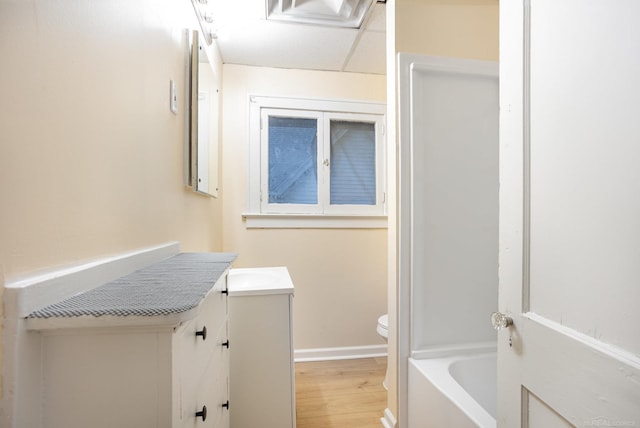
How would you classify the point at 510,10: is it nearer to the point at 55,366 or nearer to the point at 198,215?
the point at 55,366

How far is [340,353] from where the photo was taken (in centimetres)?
231

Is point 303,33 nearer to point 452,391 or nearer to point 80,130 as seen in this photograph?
point 80,130

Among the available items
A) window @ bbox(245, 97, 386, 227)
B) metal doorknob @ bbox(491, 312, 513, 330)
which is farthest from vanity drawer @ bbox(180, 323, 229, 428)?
window @ bbox(245, 97, 386, 227)

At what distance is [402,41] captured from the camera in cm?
145

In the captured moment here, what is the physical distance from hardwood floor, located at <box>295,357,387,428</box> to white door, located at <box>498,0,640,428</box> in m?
1.07

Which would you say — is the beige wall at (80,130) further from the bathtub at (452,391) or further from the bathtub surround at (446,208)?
the bathtub at (452,391)

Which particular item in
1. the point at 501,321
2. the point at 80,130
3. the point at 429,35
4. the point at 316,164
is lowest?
the point at 501,321

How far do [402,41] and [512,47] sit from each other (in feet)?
2.66

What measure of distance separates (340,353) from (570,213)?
2060 mm

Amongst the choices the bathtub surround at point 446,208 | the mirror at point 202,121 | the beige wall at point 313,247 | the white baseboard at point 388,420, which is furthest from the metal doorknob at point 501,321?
the beige wall at point 313,247

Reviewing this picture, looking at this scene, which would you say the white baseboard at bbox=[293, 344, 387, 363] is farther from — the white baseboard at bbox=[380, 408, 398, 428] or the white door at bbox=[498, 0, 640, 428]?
the white door at bbox=[498, 0, 640, 428]

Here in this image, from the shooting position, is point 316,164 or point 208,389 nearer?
point 208,389

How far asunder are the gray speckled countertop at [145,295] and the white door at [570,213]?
0.74 m

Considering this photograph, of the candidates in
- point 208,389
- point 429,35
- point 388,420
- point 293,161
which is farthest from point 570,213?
point 293,161
